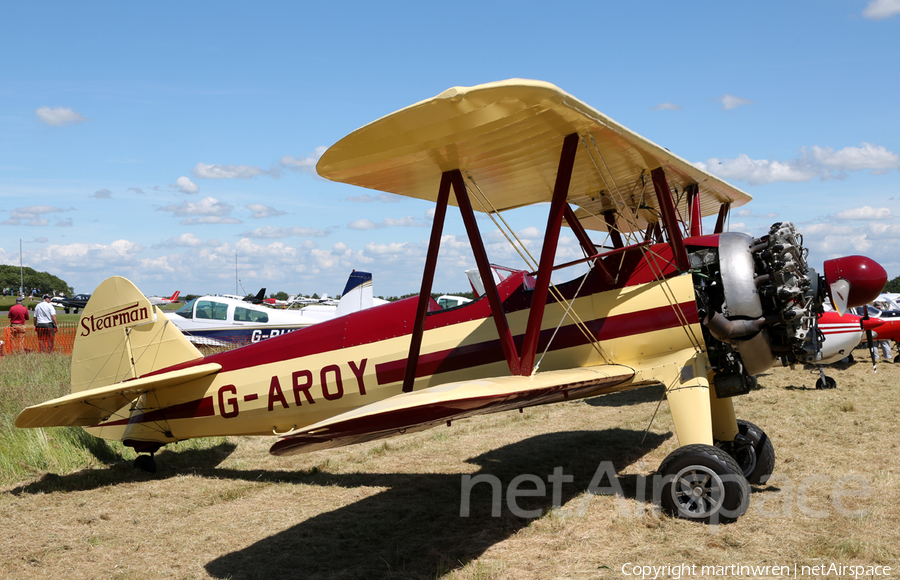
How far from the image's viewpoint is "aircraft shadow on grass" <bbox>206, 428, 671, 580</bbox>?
13.0 feet

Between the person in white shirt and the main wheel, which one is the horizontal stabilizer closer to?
the main wheel

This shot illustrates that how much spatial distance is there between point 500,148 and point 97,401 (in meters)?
4.62

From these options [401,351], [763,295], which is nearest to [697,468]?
[763,295]

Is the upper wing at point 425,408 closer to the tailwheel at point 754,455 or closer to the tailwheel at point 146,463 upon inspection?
the tailwheel at point 754,455

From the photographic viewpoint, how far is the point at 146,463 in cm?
655

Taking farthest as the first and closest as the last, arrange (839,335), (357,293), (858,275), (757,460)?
(357,293)
(839,335)
(757,460)
(858,275)

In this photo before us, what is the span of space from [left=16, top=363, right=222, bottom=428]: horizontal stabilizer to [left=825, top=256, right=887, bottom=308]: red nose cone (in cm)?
565

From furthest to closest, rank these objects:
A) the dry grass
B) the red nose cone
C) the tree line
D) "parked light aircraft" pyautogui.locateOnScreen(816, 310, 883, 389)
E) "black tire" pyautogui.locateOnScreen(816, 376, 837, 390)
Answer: the tree line → "black tire" pyautogui.locateOnScreen(816, 376, 837, 390) → "parked light aircraft" pyautogui.locateOnScreen(816, 310, 883, 389) → the red nose cone → the dry grass

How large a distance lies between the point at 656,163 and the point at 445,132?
2035mm

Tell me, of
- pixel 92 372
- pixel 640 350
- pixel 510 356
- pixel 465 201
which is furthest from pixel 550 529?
pixel 92 372

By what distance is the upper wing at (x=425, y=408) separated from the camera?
3.15 m

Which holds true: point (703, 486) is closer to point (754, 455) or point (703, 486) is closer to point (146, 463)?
point (754, 455)

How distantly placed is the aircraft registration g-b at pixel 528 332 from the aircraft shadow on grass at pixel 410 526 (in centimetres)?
86

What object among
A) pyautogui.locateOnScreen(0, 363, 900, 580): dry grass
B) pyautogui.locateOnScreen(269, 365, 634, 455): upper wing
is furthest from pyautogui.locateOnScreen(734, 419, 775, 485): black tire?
pyautogui.locateOnScreen(269, 365, 634, 455): upper wing
